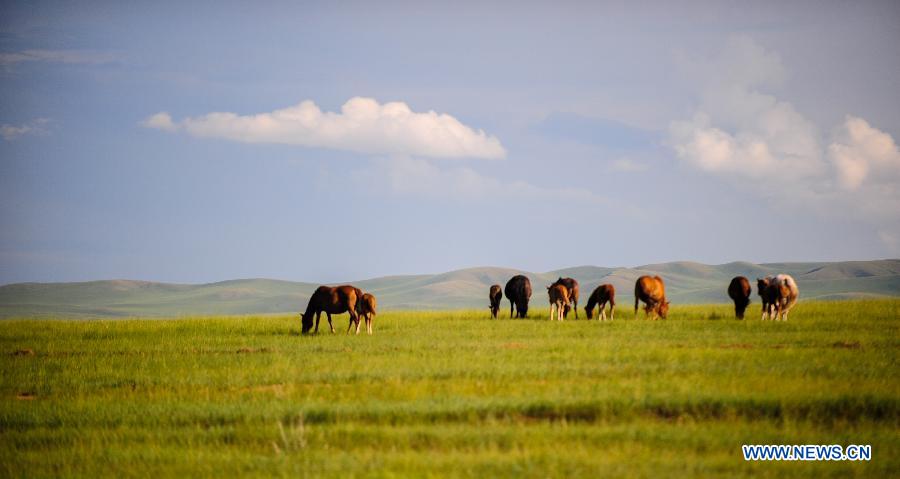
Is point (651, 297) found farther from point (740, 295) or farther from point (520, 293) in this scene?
point (520, 293)

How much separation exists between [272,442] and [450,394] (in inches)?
154

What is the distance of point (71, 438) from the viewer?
1359 cm

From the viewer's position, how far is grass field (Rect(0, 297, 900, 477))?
37.2ft

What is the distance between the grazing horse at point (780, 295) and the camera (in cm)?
2938

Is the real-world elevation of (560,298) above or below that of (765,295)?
below

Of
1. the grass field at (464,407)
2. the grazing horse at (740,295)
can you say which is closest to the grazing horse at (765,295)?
the grazing horse at (740,295)

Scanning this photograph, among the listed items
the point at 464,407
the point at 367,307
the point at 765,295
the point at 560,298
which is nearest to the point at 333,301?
the point at 367,307

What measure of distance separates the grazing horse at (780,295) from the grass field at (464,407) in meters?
5.03

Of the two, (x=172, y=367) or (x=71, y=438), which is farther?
(x=172, y=367)

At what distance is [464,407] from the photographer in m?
13.8

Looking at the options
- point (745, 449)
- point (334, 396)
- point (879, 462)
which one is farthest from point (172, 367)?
point (879, 462)

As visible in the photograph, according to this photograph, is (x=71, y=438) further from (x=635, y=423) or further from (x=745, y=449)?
(x=745, y=449)

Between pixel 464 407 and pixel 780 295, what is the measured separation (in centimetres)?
1977

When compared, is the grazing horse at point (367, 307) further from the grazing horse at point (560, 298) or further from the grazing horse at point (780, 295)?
the grazing horse at point (780, 295)
